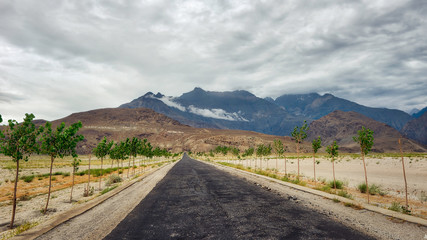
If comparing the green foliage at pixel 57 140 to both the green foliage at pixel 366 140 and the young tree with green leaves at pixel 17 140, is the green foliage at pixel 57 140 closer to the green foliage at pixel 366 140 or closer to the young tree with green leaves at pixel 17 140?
the young tree with green leaves at pixel 17 140

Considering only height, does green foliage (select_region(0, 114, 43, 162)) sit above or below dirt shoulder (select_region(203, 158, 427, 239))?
above

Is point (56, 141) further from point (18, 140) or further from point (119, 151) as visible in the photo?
point (119, 151)

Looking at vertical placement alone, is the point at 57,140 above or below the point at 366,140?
below

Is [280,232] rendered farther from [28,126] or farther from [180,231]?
[28,126]

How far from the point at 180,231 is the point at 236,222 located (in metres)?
2.18

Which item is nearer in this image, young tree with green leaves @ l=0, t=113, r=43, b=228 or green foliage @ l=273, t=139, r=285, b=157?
young tree with green leaves @ l=0, t=113, r=43, b=228

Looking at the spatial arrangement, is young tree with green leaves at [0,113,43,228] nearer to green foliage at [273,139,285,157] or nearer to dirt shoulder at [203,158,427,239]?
dirt shoulder at [203,158,427,239]

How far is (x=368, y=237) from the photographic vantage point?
22.1 feet

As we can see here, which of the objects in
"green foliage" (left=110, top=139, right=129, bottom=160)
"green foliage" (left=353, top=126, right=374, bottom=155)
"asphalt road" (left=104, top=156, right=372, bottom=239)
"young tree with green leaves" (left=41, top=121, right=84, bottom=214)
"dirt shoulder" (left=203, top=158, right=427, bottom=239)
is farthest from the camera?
"green foliage" (left=110, top=139, right=129, bottom=160)

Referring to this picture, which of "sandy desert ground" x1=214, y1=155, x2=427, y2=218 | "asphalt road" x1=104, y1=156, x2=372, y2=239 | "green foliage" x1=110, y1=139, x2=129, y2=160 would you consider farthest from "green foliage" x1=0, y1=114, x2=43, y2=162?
"green foliage" x1=110, y1=139, x2=129, y2=160

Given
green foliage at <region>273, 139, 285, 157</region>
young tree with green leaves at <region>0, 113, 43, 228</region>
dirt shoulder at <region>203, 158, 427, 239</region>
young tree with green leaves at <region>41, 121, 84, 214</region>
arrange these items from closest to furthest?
dirt shoulder at <region>203, 158, 427, 239</region>, young tree with green leaves at <region>0, 113, 43, 228</region>, young tree with green leaves at <region>41, 121, 84, 214</region>, green foliage at <region>273, 139, 285, 157</region>

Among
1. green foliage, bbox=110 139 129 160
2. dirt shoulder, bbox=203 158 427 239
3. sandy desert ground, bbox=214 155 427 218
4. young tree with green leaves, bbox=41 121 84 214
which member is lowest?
sandy desert ground, bbox=214 155 427 218

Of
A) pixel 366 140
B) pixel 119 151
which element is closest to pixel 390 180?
pixel 366 140

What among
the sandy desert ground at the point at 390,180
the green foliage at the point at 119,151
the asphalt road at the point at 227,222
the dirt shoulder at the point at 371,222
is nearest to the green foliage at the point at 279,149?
the sandy desert ground at the point at 390,180
